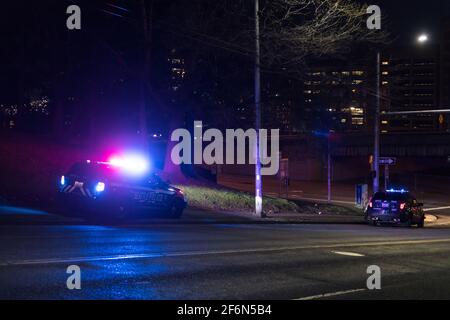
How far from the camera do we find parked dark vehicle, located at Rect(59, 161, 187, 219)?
59.8 feet

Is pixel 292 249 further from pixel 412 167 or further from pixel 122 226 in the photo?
pixel 412 167

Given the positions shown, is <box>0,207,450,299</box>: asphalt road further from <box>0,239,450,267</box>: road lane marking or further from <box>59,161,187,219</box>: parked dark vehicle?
<box>59,161,187,219</box>: parked dark vehicle

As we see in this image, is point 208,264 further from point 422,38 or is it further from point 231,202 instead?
point 422,38

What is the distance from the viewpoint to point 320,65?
102ft

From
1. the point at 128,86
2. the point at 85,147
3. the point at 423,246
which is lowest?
the point at 423,246

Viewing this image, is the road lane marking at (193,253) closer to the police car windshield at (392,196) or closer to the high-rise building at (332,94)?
the police car windshield at (392,196)

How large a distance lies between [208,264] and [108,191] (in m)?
8.37

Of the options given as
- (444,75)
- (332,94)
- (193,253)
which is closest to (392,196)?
(332,94)

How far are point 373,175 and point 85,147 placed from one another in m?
15.0

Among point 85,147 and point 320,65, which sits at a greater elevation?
point 320,65

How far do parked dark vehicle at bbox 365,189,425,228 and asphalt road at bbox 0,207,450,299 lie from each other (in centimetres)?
886

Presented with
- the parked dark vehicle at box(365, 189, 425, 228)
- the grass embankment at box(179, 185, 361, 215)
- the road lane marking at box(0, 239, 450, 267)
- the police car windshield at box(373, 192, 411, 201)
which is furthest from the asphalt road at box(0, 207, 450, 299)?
the grass embankment at box(179, 185, 361, 215)

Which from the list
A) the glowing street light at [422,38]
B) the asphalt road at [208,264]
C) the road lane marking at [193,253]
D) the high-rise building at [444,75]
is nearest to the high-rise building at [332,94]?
the glowing street light at [422,38]

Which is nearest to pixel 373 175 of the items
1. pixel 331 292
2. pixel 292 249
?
pixel 292 249
